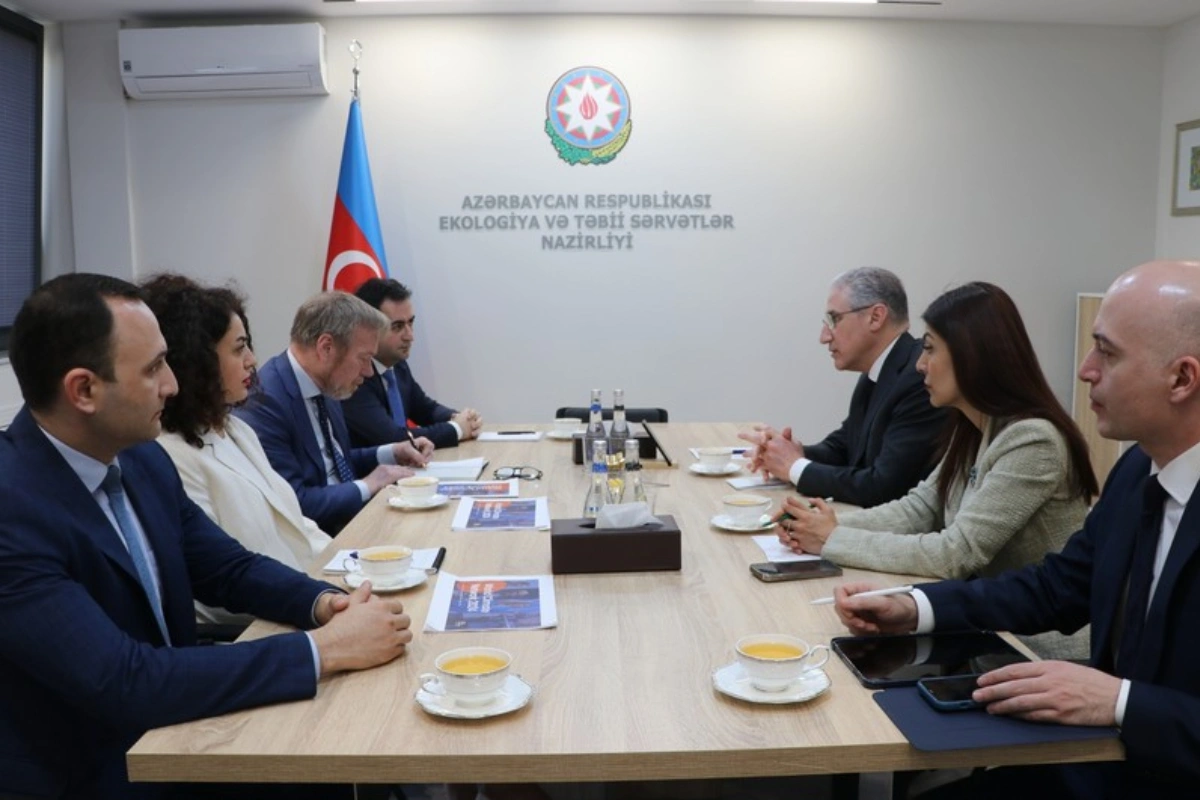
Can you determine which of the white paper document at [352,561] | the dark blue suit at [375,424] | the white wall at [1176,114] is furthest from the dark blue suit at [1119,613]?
the white wall at [1176,114]

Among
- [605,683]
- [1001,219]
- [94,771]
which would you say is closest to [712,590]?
[605,683]

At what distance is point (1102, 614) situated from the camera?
173 centimetres

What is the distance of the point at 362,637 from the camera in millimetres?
1662

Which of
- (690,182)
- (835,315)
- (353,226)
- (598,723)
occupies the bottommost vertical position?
(598,723)

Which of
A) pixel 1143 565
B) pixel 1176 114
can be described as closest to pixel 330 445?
pixel 1143 565

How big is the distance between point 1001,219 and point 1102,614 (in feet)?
14.3

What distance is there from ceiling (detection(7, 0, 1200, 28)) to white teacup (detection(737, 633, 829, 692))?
13.9ft

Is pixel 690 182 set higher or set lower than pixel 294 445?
higher

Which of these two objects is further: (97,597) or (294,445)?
(294,445)

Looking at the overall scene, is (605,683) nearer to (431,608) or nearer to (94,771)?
(431,608)

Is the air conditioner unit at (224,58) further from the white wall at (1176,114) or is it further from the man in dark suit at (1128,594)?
the white wall at (1176,114)

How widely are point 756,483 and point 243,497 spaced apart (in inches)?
58.8

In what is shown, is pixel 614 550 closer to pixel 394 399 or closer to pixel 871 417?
pixel 871 417

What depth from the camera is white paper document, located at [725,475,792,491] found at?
307 centimetres
